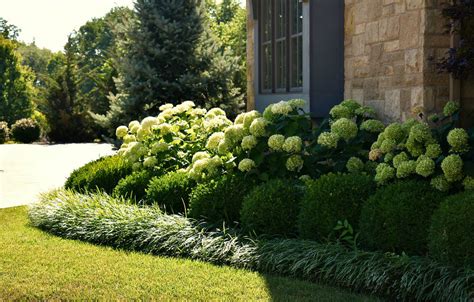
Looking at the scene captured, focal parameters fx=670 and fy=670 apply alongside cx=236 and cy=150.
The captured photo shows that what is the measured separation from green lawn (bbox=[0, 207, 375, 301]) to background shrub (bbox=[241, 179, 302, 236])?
0.64 meters

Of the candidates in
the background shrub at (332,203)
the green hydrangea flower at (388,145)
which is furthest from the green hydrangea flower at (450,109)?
the background shrub at (332,203)

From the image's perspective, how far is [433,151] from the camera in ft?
17.2

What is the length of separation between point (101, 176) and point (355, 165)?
337 centimetres

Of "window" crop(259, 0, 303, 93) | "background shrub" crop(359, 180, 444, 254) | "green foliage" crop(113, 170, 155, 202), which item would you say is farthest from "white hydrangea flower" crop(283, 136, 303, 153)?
"window" crop(259, 0, 303, 93)

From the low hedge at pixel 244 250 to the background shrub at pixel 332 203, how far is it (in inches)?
6.9

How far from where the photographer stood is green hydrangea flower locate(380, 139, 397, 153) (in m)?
5.61

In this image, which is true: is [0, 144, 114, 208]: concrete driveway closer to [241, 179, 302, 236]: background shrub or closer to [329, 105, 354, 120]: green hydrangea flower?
[241, 179, 302, 236]: background shrub

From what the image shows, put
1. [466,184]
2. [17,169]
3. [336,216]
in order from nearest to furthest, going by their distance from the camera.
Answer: [466,184] < [336,216] < [17,169]

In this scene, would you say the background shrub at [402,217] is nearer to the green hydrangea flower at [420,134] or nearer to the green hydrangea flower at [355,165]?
the green hydrangea flower at [420,134]

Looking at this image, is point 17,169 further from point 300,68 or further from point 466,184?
point 466,184

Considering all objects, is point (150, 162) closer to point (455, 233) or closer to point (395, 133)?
point (395, 133)

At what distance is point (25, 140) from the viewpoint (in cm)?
2195

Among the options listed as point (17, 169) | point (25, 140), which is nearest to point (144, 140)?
point (17, 169)

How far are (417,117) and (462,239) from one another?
208cm
